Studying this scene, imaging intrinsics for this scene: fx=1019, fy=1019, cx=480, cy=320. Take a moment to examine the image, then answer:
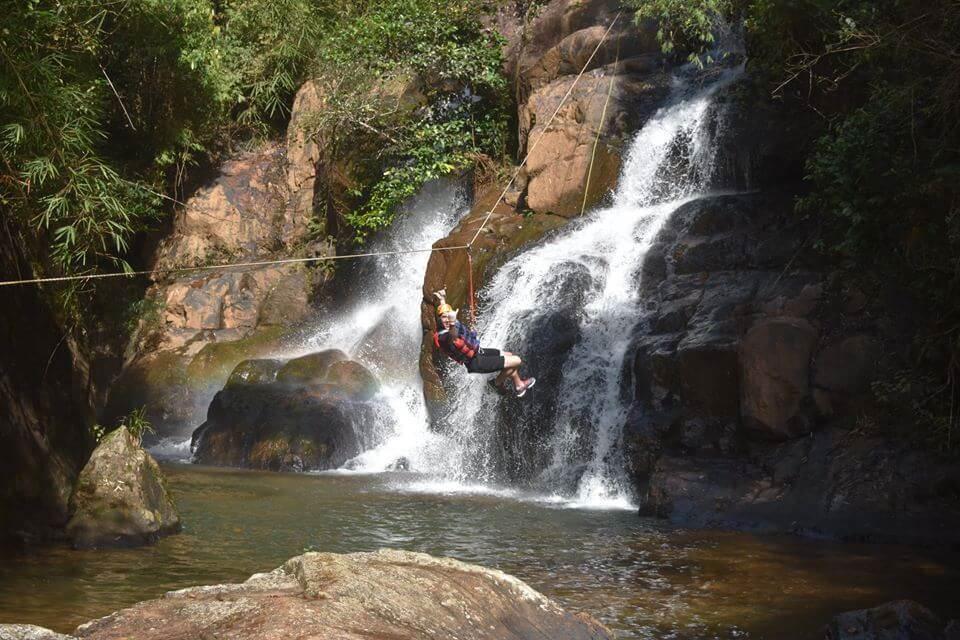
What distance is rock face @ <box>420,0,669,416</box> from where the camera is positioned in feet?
54.2

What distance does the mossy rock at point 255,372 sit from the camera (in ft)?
57.5

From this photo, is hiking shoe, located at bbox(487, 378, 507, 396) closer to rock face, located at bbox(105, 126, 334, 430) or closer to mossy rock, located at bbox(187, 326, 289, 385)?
mossy rock, located at bbox(187, 326, 289, 385)

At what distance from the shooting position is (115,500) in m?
9.23

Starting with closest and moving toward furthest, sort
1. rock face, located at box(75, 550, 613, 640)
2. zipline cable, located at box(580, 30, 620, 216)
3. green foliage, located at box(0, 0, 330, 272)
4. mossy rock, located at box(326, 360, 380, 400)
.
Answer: rock face, located at box(75, 550, 613, 640), green foliage, located at box(0, 0, 330, 272), mossy rock, located at box(326, 360, 380, 400), zipline cable, located at box(580, 30, 620, 216)

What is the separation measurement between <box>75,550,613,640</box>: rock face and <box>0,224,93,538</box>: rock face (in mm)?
4970

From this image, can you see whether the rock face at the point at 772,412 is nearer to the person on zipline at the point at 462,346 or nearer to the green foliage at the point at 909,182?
the green foliage at the point at 909,182

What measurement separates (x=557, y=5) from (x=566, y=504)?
11564mm

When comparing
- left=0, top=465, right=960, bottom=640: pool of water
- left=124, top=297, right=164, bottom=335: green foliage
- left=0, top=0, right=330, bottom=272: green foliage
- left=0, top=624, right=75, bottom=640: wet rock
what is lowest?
left=0, top=465, right=960, bottom=640: pool of water

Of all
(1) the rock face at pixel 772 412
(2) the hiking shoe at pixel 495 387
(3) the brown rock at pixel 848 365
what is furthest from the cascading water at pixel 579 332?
(3) the brown rock at pixel 848 365

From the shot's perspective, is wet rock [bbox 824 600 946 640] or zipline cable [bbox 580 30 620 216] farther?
zipline cable [bbox 580 30 620 216]

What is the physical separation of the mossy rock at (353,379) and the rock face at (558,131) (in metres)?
1.17

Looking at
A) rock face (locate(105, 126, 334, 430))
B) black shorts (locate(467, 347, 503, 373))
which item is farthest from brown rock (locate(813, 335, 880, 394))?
rock face (locate(105, 126, 334, 430))

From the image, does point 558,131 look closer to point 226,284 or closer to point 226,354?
point 226,354

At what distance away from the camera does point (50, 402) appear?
962 centimetres
